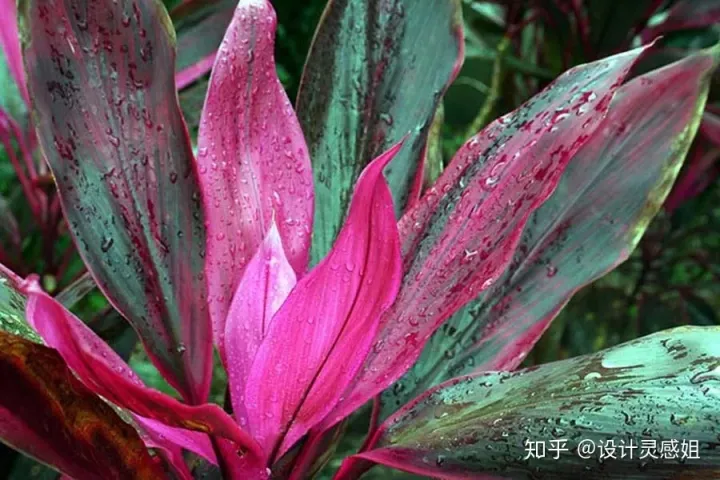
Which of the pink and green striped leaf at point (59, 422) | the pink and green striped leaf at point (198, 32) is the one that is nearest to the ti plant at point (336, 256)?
the pink and green striped leaf at point (59, 422)

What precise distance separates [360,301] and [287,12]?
93cm

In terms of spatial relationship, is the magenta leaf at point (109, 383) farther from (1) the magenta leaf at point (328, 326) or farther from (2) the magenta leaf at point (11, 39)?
(2) the magenta leaf at point (11, 39)

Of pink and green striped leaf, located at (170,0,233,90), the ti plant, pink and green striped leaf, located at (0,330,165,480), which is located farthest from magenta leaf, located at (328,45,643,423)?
pink and green striped leaf, located at (170,0,233,90)

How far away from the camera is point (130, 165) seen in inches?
17.1

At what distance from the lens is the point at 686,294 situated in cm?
135

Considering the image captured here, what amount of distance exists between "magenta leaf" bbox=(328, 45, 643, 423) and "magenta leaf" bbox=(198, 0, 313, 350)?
76 mm

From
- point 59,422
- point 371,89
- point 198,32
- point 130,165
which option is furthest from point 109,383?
point 198,32

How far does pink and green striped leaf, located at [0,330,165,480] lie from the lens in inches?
12.4

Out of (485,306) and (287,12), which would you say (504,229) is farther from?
(287,12)

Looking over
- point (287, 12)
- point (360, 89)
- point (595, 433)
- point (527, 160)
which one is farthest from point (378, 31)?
point (287, 12)

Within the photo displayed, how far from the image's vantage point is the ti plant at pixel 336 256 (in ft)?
1.07

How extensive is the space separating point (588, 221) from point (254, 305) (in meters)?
0.23

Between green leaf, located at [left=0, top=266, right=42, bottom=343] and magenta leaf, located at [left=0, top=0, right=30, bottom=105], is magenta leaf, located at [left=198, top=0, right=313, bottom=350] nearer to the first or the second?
green leaf, located at [left=0, top=266, right=42, bottom=343]

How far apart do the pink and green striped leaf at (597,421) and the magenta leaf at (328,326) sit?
0.04 m
